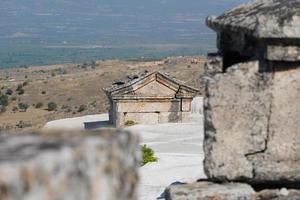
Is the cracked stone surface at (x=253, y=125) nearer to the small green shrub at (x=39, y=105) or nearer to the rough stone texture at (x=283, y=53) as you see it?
the rough stone texture at (x=283, y=53)

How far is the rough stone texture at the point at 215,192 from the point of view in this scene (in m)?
5.47

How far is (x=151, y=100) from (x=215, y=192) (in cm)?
1829

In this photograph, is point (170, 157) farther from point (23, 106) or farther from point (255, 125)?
point (23, 106)

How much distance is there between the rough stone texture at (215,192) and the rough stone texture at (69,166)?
3.28 meters

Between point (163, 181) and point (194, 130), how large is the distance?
9.56 metres

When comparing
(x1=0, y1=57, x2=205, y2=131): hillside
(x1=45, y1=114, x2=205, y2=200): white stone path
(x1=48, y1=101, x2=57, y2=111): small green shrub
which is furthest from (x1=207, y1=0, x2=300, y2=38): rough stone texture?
(x1=48, y1=101, x2=57, y2=111): small green shrub

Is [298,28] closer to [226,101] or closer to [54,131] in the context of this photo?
[226,101]

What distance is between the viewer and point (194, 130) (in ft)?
70.5

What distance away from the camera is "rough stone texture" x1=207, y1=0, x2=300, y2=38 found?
532cm

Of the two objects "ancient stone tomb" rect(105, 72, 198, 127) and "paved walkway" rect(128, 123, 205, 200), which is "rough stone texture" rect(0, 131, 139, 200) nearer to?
"paved walkway" rect(128, 123, 205, 200)

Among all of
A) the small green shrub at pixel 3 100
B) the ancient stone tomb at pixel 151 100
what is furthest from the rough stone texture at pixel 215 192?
the small green shrub at pixel 3 100

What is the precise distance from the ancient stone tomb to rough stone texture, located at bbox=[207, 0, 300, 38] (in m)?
17.4

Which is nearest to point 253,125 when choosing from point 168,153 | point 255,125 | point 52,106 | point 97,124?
point 255,125

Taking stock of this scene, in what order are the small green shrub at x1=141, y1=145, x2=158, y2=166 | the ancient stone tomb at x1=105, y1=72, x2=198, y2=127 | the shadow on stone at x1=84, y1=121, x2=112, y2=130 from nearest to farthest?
the small green shrub at x1=141, y1=145, x2=158, y2=166 < the ancient stone tomb at x1=105, y1=72, x2=198, y2=127 < the shadow on stone at x1=84, y1=121, x2=112, y2=130
